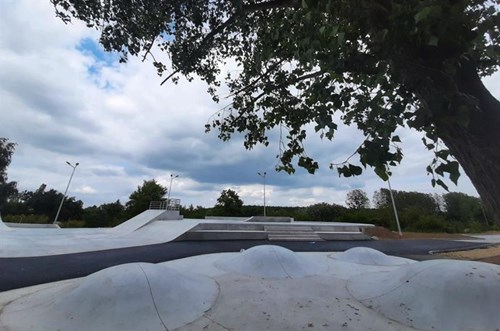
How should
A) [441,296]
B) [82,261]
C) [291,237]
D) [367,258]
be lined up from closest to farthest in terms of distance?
[441,296], [367,258], [82,261], [291,237]

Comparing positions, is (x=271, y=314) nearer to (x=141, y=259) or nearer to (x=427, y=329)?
(x=427, y=329)

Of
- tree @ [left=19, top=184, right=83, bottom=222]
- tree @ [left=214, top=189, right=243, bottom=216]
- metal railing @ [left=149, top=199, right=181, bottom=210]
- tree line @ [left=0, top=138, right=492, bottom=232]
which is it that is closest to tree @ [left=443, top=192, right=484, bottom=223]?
tree line @ [left=0, top=138, right=492, bottom=232]

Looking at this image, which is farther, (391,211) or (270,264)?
(391,211)

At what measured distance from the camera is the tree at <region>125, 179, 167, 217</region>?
40.5m

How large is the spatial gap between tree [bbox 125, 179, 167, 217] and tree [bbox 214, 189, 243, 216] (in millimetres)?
8395

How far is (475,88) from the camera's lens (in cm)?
225

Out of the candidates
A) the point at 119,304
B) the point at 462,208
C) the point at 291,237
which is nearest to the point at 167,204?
the point at 291,237

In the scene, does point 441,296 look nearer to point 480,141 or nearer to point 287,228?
point 480,141

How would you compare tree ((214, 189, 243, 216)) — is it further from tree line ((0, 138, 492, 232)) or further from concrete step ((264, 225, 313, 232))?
concrete step ((264, 225, 313, 232))

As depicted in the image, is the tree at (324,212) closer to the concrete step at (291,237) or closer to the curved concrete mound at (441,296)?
the concrete step at (291,237)

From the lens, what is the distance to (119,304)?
4.64m

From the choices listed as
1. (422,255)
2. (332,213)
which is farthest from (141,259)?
(332,213)

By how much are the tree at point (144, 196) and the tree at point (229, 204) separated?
8395 mm

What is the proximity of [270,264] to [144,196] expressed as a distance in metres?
37.6
